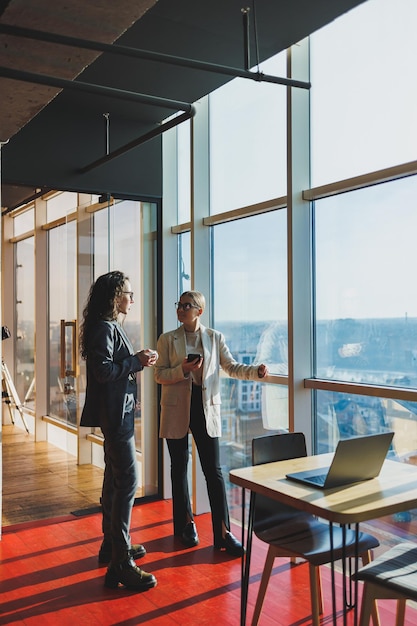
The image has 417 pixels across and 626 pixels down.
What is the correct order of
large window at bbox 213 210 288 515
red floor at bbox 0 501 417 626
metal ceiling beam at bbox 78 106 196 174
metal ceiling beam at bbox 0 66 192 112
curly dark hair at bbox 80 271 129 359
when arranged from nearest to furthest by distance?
metal ceiling beam at bbox 0 66 192 112
red floor at bbox 0 501 417 626
curly dark hair at bbox 80 271 129 359
metal ceiling beam at bbox 78 106 196 174
large window at bbox 213 210 288 515

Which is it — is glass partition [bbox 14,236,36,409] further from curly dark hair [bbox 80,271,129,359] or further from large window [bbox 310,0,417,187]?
large window [bbox 310,0,417,187]

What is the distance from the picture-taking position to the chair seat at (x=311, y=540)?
9.62 feet

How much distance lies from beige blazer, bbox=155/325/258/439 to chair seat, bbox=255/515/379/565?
1342 mm

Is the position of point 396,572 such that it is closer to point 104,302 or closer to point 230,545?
point 230,545

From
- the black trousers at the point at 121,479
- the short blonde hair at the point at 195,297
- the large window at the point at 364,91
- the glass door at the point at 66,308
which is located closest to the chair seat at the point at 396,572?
the black trousers at the point at 121,479

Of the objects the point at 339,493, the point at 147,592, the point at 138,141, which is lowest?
the point at 147,592

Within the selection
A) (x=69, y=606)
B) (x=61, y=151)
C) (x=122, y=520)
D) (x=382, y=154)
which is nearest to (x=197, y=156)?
(x=61, y=151)

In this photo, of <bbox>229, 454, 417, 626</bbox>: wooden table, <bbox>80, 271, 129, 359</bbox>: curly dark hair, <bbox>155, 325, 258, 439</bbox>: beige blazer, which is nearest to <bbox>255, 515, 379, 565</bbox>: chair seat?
<bbox>229, 454, 417, 626</bbox>: wooden table

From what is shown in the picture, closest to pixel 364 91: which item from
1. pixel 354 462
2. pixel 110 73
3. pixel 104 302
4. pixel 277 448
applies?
pixel 110 73

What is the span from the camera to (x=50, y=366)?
8273 millimetres

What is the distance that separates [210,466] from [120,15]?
2.97m

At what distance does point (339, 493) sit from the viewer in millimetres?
2658

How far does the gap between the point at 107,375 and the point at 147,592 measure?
1.30m

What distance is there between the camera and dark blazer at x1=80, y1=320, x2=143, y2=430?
368 cm
